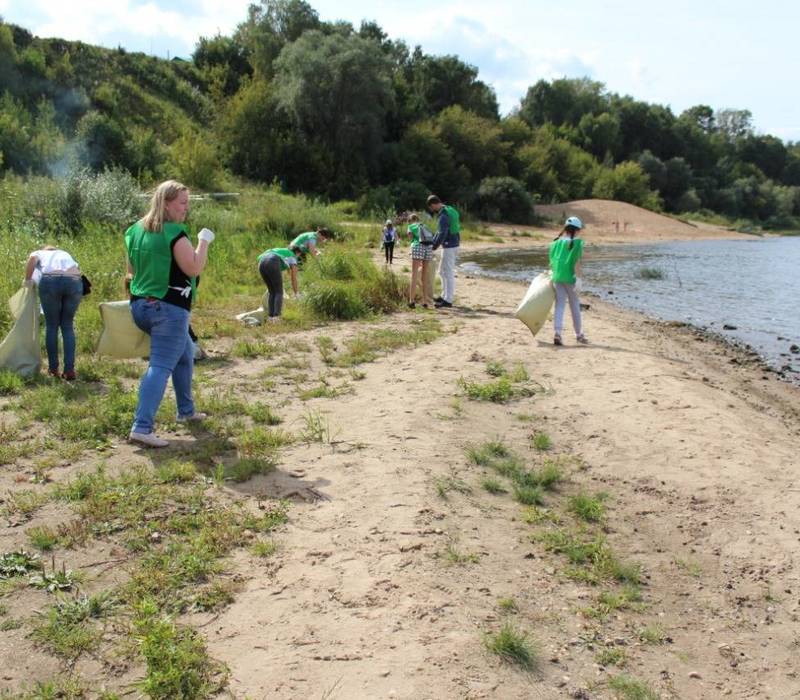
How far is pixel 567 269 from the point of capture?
33.2 ft

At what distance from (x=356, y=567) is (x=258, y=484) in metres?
1.30

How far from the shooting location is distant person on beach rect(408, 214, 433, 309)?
1245 centimetres

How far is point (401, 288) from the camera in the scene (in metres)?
13.1

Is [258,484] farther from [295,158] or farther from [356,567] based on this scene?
[295,158]

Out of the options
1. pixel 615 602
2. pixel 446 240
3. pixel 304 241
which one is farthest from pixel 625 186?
pixel 615 602

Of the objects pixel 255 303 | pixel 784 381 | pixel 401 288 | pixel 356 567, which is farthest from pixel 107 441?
pixel 784 381

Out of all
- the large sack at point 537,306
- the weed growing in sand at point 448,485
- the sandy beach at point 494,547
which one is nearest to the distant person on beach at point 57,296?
the sandy beach at point 494,547

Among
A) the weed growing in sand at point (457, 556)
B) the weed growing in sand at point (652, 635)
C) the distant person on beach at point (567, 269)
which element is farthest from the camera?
the distant person on beach at point (567, 269)

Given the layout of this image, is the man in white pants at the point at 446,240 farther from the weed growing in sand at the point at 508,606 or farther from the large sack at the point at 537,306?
the weed growing in sand at the point at 508,606

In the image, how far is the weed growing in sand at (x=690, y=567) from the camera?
4584 millimetres

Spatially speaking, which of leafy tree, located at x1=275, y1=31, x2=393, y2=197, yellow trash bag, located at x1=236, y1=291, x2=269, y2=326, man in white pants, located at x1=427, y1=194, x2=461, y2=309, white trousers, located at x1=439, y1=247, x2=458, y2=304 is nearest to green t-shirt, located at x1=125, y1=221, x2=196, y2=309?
yellow trash bag, located at x1=236, y1=291, x2=269, y2=326

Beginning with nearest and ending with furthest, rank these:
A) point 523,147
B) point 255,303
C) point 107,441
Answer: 1. point 107,441
2. point 255,303
3. point 523,147

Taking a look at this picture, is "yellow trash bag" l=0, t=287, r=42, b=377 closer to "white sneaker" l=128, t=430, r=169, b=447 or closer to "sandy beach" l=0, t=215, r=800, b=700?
"sandy beach" l=0, t=215, r=800, b=700

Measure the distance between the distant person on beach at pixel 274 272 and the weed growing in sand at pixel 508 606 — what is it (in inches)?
289
